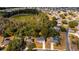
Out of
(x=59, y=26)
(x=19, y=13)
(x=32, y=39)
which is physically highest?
(x=19, y=13)

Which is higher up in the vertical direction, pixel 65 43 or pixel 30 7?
pixel 30 7

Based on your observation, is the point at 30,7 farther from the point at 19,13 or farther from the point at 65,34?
the point at 65,34
